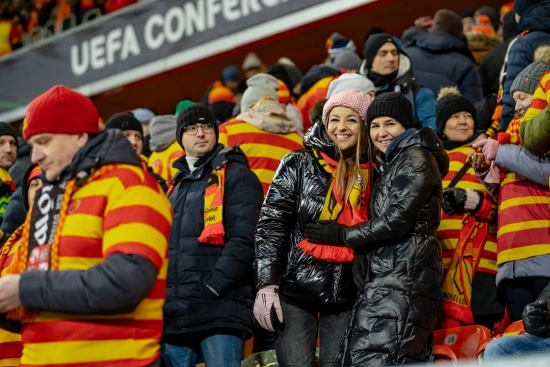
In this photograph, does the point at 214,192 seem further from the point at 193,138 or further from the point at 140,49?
the point at 140,49

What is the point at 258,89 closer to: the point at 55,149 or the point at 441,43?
the point at 441,43

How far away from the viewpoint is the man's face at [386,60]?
7.71m

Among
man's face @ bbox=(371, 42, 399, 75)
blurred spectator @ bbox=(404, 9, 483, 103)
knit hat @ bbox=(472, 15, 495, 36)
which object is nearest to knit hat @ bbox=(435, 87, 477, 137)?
man's face @ bbox=(371, 42, 399, 75)

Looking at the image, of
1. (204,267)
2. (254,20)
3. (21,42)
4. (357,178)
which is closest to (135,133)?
(204,267)

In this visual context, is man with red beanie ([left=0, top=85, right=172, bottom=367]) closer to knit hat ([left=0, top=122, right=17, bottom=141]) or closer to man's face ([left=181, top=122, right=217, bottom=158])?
man's face ([left=181, top=122, right=217, bottom=158])

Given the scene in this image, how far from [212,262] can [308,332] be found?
788 millimetres

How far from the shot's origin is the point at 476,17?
450 inches

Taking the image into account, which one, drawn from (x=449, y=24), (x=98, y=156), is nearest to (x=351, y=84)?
(x=449, y=24)

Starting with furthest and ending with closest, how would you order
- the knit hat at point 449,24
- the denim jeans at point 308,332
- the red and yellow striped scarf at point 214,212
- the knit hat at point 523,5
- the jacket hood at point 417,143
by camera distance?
the knit hat at point 449,24 < the knit hat at point 523,5 < the red and yellow striped scarf at point 214,212 < the denim jeans at point 308,332 < the jacket hood at point 417,143

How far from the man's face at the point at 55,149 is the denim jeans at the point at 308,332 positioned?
1730 millimetres

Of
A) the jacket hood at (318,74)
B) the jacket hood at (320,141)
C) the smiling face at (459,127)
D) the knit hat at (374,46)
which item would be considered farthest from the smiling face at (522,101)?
the jacket hood at (318,74)

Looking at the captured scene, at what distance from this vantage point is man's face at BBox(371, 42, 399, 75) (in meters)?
7.71

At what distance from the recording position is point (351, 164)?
17.8 feet

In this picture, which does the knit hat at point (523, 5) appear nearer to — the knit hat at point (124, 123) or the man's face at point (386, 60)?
the man's face at point (386, 60)
